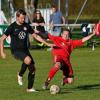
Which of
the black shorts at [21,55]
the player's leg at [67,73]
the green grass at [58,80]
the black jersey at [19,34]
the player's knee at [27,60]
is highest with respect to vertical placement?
the black jersey at [19,34]

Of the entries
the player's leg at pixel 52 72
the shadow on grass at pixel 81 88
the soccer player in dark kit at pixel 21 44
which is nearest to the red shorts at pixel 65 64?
the player's leg at pixel 52 72

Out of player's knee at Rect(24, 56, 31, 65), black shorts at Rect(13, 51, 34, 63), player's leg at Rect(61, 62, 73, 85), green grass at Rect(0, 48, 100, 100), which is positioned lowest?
green grass at Rect(0, 48, 100, 100)

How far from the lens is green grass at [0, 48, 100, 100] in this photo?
12.1m

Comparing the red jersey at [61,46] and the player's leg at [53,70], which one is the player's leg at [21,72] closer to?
the player's leg at [53,70]

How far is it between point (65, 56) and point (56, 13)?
13.9 meters

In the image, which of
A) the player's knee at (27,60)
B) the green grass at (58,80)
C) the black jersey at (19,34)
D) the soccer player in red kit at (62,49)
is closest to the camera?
the green grass at (58,80)

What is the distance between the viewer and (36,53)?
23.6m

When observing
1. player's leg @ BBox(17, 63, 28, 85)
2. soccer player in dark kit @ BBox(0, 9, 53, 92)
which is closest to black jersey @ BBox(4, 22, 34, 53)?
soccer player in dark kit @ BBox(0, 9, 53, 92)

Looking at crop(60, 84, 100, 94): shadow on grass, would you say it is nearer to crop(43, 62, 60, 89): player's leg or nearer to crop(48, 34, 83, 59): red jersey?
crop(43, 62, 60, 89): player's leg

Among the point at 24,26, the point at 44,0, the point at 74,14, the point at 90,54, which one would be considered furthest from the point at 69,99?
the point at 74,14

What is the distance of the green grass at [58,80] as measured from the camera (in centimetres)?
1210

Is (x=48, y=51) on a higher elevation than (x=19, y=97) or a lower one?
lower

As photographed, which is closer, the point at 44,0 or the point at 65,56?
the point at 65,56

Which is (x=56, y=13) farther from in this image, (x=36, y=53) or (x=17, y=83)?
(x=17, y=83)
